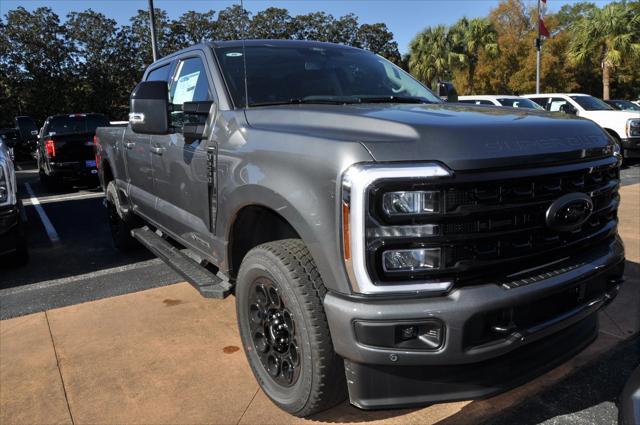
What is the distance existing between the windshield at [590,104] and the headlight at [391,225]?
14.1 m

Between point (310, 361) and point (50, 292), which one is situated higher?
point (310, 361)

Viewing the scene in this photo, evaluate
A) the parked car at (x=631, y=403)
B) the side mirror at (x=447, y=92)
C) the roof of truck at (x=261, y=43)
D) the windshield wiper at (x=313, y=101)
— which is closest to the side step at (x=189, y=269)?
the windshield wiper at (x=313, y=101)

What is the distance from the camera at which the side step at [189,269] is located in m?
3.05

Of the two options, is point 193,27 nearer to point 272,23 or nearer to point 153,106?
point 272,23

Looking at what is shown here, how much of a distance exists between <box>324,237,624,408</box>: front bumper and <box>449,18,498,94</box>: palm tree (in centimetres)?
3465

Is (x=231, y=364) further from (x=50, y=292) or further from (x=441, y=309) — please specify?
(x=50, y=292)

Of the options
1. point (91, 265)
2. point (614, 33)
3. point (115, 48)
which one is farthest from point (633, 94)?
point (91, 265)

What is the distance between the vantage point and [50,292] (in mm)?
4754

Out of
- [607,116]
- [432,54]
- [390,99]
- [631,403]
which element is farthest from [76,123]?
[432,54]

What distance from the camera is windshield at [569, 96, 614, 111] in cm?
1406

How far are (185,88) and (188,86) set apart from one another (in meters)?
0.07

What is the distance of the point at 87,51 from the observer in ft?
101

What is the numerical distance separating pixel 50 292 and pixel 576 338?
4332 mm

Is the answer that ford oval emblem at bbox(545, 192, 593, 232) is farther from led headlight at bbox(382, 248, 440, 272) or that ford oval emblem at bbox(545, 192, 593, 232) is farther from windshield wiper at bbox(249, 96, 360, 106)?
windshield wiper at bbox(249, 96, 360, 106)
